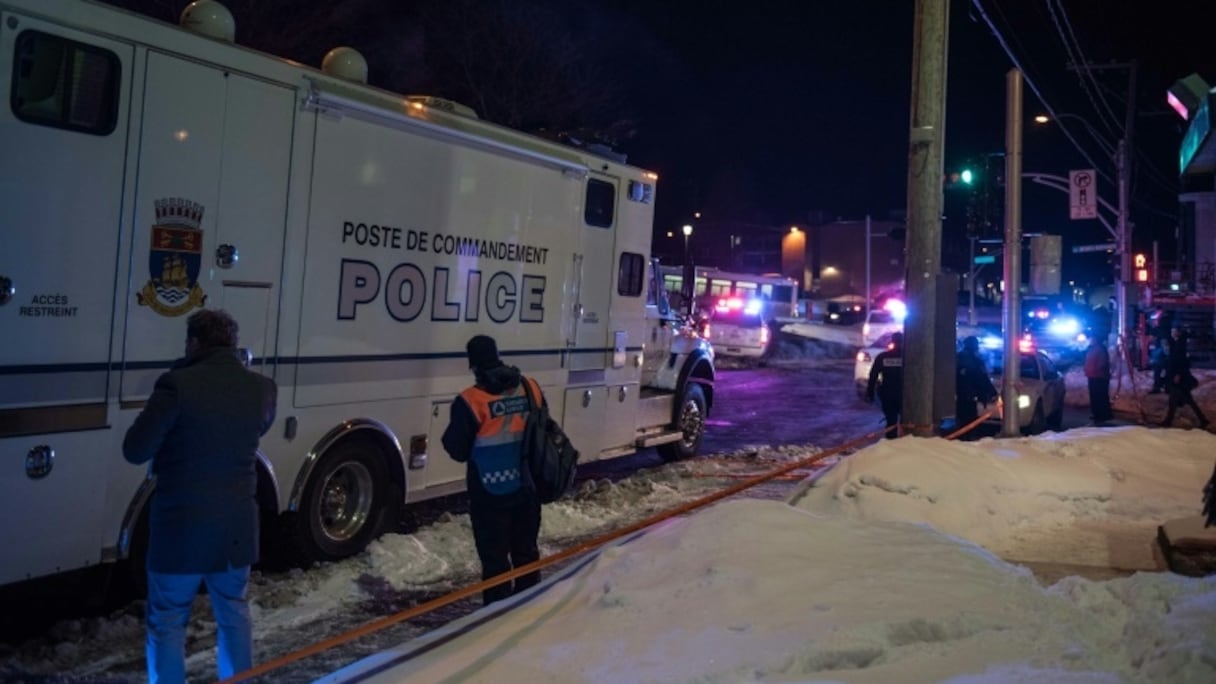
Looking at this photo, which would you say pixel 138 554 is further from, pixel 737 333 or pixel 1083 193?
pixel 737 333

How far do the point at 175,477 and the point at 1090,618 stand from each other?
4.08 m

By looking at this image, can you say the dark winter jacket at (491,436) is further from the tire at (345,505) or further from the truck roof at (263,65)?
the truck roof at (263,65)

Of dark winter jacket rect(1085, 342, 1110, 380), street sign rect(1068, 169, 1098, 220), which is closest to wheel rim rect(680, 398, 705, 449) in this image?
dark winter jacket rect(1085, 342, 1110, 380)

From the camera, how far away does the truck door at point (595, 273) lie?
9.62 meters

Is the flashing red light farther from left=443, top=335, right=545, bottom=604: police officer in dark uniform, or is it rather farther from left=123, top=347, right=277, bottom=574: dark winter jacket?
left=123, top=347, right=277, bottom=574: dark winter jacket

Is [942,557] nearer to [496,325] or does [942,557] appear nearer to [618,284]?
[496,325]

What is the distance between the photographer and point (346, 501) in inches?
292

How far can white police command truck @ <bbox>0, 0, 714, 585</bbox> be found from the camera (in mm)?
5250

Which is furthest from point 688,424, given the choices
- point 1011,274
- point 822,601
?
point 822,601

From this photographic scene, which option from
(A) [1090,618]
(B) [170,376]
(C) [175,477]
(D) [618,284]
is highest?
(D) [618,284]

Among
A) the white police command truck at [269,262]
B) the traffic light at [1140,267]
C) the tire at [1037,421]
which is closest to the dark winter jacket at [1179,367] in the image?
the tire at [1037,421]

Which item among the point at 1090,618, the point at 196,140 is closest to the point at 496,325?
the point at 196,140

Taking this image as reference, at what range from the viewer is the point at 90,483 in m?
5.50

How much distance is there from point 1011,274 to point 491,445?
8.56 m
